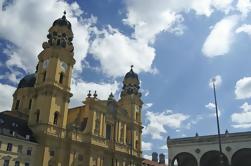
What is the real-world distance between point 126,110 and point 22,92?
26.6 m

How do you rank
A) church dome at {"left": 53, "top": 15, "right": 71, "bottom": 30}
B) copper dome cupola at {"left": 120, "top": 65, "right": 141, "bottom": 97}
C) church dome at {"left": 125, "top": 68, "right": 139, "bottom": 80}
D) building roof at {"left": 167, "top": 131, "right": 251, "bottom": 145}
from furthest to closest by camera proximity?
church dome at {"left": 125, "top": 68, "right": 139, "bottom": 80}
copper dome cupola at {"left": 120, "top": 65, "right": 141, "bottom": 97}
building roof at {"left": 167, "top": 131, "right": 251, "bottom": 145}
church dome at {"left": 53, "top": 15, "right": 71, "bottom": 30}

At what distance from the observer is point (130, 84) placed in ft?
288

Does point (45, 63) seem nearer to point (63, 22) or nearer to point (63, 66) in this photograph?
point (63, 66)

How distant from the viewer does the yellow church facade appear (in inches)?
2196

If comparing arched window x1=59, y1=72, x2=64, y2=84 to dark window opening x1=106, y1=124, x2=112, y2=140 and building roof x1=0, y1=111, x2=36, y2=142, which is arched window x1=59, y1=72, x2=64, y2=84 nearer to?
building roof x1=0, y1=111, x2=36, y2=142

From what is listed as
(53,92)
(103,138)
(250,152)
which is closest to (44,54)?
(53,92)

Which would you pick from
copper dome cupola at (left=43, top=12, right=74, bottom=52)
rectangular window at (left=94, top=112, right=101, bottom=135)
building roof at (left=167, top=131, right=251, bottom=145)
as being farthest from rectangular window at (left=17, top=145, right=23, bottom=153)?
building roof at (left=167, top=131, right=251, bottom=145)

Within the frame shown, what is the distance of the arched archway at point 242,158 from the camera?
260 feet

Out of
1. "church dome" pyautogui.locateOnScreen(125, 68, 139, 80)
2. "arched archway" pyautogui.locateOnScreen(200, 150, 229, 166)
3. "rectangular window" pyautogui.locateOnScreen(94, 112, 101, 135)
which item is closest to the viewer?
"rectangular window" pyautogui.locateOnScreen(94, 112, 101, 135)

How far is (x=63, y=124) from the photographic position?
62.0 metres

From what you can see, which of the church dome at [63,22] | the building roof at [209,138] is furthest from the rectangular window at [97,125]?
the building roof at [209,138]

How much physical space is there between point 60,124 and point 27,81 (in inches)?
1061

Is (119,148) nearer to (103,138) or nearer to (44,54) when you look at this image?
(103,138)

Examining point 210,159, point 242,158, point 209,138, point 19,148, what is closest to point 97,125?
point 19,148
